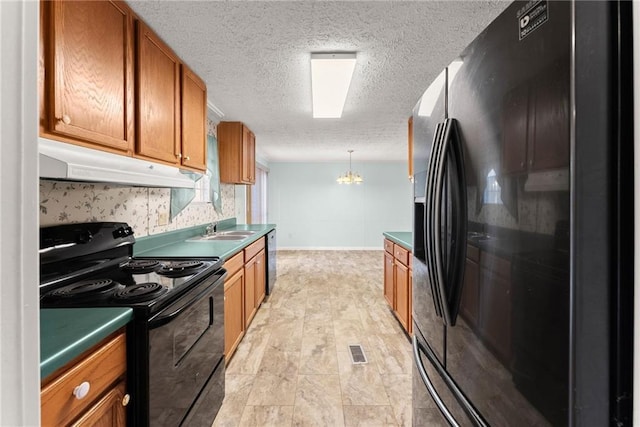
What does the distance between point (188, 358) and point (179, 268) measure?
0.44 meters

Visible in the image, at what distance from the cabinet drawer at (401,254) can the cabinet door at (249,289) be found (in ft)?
4.60

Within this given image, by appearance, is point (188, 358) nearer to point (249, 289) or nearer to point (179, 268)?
point (179, 268)

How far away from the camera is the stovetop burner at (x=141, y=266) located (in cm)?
149

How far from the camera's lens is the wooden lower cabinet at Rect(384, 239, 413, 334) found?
8.09 feet

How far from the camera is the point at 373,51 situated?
1.82 meters

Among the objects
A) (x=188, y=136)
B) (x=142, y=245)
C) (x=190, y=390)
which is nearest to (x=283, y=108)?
(x=188, y=136)

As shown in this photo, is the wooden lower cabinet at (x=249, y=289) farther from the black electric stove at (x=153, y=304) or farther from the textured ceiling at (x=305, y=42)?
the textured ceiling at (x=305, y=42)

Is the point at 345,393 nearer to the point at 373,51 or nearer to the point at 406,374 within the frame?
the point at 406,374

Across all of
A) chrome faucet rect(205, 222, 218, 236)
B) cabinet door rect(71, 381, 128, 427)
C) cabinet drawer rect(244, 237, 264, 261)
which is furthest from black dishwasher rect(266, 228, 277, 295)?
cabinet door rect(71, 381, 128, 427)

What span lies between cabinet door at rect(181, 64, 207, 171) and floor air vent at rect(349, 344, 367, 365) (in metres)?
1.89

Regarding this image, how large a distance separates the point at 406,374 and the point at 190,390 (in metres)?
1.46

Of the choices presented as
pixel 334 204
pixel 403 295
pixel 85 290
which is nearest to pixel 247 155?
pixel 403 295

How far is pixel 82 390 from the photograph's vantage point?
2.48ft

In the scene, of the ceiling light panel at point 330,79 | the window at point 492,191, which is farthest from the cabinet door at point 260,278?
the window at point 492,191
